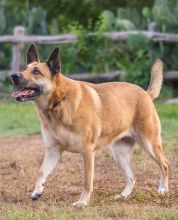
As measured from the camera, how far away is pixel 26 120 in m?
16.1

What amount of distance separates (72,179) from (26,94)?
6.59 ft

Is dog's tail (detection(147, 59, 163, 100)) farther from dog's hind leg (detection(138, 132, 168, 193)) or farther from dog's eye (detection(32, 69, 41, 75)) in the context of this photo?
dog's eye (detection(32, 69, 41, 75))

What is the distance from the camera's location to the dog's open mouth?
853cm

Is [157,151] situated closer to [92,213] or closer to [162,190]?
[162,190]

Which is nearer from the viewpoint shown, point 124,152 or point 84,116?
point 84,116

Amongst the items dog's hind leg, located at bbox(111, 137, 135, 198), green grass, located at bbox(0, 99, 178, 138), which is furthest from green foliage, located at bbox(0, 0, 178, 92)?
dog's hind leg, located at bbox(111, 137, 135, 198)

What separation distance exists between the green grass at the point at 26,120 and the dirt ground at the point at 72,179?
1.94m

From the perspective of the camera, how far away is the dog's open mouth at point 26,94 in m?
8.53

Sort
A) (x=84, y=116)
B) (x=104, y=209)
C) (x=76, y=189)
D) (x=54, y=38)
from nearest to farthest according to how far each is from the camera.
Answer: (x=104, y=209) < (x=84, y=116) < (x=76, y=189) < (x=54, y=38)

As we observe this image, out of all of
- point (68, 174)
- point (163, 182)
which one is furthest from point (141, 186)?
point (68, 174)

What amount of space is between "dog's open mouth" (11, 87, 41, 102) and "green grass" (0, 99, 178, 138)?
567 cm

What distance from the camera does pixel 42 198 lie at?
902cm

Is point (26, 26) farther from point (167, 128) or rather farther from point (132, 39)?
point (167, 128)

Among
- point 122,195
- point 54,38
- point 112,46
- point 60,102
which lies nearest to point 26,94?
point 60,102
